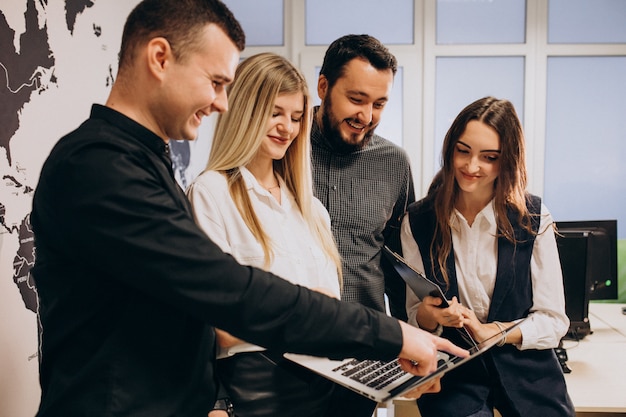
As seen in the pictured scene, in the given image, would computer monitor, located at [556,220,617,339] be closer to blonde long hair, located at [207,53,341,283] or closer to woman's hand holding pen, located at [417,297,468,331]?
woman's hand holding pen, located at [417,297,468,331]

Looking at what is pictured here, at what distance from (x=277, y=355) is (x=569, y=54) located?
437cm

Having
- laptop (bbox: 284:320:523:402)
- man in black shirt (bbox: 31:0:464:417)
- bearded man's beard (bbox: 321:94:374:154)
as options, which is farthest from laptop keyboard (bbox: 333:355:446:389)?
bearded man's beard (bbox: 321:94:374:154)

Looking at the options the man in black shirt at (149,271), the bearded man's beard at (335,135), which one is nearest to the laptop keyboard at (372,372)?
the man in black shirt at (149,271)

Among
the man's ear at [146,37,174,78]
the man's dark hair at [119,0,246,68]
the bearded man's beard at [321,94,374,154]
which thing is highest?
the man's dark hair at [119,0,246,68]

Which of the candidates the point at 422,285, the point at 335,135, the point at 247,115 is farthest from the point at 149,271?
→ the point at 335,135

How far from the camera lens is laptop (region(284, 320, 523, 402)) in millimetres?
1053

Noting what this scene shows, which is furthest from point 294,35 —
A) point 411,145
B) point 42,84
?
point 42,84

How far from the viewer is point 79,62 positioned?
223 centimetres

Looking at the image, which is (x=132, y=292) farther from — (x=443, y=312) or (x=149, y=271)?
(x=443, y=312)

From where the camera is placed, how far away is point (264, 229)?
138 centimetres

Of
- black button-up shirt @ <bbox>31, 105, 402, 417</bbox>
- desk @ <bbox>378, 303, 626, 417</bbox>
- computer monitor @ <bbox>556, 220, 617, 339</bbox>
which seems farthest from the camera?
computer monitor @ <bbox>556, 220, 617, 339</bbox>

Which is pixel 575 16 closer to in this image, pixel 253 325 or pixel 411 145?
pixel 411 145

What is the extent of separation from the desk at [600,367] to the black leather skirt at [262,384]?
1.06 m

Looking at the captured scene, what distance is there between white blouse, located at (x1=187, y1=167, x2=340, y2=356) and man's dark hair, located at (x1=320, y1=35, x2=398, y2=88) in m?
0.62
